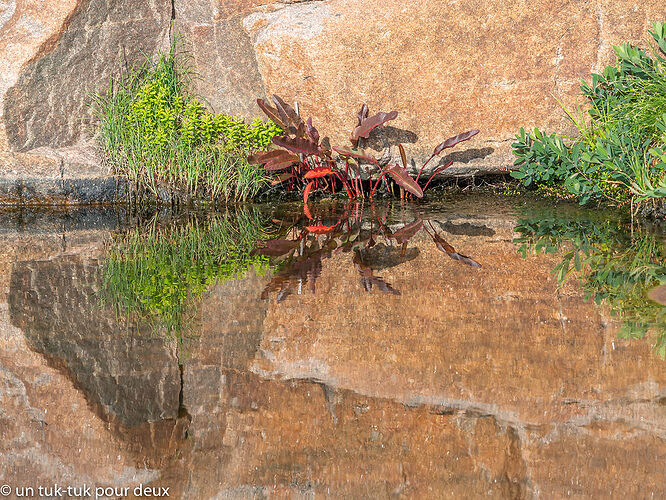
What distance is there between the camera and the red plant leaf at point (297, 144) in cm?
568

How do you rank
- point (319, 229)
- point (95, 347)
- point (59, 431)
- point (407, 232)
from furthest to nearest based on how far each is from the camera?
1. point (319, 229)
2. point (407, 232)
3. point (95, 347)
4. point (59, 431)

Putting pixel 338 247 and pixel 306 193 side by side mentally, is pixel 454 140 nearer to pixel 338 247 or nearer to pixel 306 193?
pixel 306 193

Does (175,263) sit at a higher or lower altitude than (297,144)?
lower

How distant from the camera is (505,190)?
20.9ft

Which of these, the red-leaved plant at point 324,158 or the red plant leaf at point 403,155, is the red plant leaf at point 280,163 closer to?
the red-leaved plant at point 324,158

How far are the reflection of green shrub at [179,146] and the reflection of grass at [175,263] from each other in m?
0.50

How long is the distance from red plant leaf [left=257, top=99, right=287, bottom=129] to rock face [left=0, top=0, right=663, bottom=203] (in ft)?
0.84

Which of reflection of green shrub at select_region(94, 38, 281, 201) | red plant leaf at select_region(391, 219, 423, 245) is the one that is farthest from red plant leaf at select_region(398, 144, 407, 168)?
reflection of green shrub at select_region(94, 38, 281, 201)

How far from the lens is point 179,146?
20.2 ft

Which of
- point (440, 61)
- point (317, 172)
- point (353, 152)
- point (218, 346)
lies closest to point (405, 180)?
point (353, 152)

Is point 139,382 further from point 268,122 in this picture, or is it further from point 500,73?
point 500,73

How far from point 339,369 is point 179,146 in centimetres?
387

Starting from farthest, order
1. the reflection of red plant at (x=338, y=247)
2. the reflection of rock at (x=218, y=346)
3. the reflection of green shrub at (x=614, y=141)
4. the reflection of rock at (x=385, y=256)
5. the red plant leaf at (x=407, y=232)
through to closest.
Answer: the reflection of green shrub at (x=614, y=141)
the red plant leaf at (x=407, y=232)
the reflection of rock at (x=385, y=256)
the reflection of red plant at (x=338, y=247)
the reflection of rock at (x=218, y=346)

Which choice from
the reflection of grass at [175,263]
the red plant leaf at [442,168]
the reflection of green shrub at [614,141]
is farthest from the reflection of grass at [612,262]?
the reflection of grass at [175,263]
